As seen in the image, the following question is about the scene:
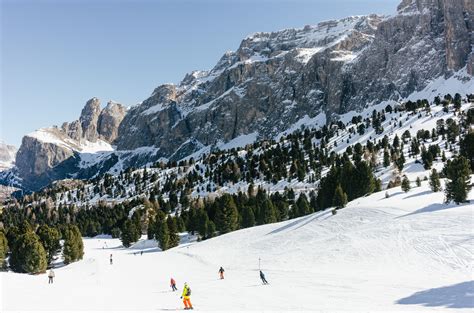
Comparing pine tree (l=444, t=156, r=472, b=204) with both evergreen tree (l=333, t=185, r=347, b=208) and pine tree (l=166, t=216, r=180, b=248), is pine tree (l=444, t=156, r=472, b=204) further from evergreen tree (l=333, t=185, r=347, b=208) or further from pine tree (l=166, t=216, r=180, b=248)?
pine tree (l=166, t=216, r=180, b=248)

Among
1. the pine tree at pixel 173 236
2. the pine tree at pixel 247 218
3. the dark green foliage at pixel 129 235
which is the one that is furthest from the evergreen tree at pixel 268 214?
the dark green foliage at pixel 129 235

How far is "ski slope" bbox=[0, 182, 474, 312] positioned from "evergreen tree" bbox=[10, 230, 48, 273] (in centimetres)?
827

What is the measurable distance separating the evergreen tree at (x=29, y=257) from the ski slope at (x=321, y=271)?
827cm

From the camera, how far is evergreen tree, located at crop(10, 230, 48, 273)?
75.4 meters

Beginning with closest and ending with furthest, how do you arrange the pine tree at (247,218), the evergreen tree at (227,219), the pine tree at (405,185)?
the pine tree at (405,185)
the evergreen tree at (227,219)
the pine tree at (247,218)

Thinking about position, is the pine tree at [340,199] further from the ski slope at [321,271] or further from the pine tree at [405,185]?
the pine tree at [405,185]

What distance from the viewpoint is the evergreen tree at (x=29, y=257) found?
247 ft

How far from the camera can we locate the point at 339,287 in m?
37.5

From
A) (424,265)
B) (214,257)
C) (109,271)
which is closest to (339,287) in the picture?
(424,265)

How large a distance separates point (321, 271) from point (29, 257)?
183ft

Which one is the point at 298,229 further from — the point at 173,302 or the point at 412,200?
the point at 173,302

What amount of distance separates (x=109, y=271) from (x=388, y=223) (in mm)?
42424

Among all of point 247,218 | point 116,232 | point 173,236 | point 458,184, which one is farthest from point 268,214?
point 116,232

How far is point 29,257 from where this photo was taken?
75.4 metres
